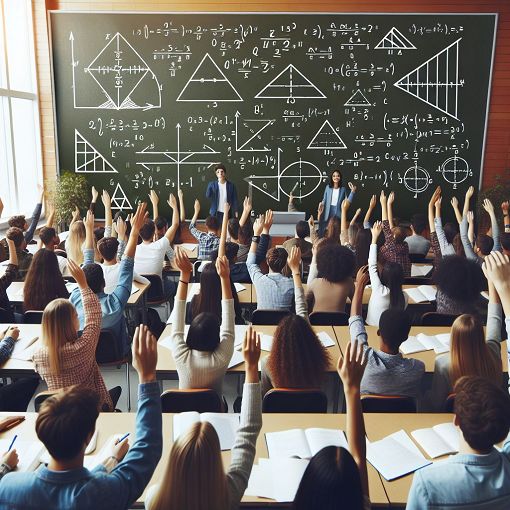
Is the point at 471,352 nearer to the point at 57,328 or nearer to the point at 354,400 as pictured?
the point at 354,400

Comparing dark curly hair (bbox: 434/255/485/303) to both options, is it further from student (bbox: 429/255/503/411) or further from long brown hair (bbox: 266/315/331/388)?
long brown hair (bbox: 266/315/331/388)

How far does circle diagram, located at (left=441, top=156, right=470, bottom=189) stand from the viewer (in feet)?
30.9

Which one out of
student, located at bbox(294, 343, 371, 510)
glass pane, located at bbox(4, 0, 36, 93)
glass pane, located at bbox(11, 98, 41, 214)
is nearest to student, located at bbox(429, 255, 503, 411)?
student, located at bbox(294, 343, 371, 510)

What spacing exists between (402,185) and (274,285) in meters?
5.53

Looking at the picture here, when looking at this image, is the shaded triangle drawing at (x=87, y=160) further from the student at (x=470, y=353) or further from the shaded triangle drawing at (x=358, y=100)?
the student at (x=470, y=353)

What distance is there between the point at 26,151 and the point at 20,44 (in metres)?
1.68

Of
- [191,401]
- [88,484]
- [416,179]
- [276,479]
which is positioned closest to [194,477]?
[88,484]

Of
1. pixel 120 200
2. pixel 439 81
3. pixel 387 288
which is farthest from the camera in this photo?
pixel 120 200

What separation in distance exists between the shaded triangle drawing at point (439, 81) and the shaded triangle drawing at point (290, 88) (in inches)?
54.0

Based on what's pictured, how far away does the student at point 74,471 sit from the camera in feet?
5.73

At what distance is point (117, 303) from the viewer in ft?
14.1

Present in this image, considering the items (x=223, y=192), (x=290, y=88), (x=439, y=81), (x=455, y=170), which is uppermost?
(x=439, y=81)

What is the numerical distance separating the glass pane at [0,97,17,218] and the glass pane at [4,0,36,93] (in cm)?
50

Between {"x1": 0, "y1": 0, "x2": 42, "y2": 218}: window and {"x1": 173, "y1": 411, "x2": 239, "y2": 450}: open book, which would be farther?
{"x1": 0, "y1": 0, "x2": 42, "y2": 218}: window
